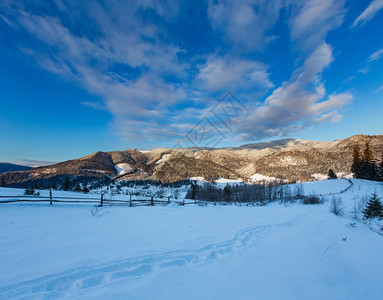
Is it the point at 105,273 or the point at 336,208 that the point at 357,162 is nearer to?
the point at 336,208

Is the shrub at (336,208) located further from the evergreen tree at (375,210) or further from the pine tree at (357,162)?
the pine tree at (357,162)

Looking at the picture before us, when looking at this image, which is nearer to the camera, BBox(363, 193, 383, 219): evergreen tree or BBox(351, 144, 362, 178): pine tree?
BBox(363, 193, 383, 219): evergreen tree

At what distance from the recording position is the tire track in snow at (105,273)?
2943mm

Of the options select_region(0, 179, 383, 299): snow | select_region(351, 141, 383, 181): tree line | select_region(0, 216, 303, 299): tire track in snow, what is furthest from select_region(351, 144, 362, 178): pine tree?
select_region(0, 216, 303, 299): tire track in snow

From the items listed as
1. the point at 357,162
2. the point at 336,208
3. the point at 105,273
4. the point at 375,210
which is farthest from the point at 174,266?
the point at 357,162

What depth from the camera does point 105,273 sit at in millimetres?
3660

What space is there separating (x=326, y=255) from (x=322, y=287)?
2526 millimetres

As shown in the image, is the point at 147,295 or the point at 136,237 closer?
the point at 147,295

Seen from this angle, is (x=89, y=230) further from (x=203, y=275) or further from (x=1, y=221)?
(x=203, y=275)

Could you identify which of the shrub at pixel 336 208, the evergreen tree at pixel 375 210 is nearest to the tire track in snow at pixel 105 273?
the evergreen tree at pixel 375 210

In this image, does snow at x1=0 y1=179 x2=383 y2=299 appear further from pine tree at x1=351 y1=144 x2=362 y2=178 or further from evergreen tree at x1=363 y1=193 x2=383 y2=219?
pine tree at x1=351 y1=144 x2=362 y2=178

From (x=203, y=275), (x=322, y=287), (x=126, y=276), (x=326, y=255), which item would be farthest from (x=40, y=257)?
(x=326, y=255)

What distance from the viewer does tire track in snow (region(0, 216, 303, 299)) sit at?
2943 millimetres

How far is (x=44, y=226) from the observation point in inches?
272
